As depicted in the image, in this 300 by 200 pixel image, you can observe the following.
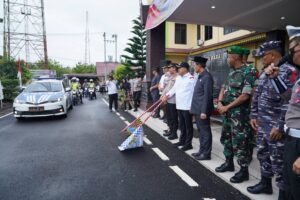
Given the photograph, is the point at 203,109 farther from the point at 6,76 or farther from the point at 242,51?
A: the point at 6,76

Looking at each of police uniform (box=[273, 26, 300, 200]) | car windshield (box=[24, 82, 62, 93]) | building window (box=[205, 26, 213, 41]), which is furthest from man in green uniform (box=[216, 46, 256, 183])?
building window (box=[205, 26, 213, 41])

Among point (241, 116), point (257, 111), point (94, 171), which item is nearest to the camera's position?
point (257, 111)

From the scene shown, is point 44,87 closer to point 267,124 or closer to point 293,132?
point 267,124

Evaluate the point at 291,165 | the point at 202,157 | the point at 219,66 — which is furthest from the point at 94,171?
the point at 219,66

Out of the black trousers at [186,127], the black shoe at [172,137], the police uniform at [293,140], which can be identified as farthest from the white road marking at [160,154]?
the police uniform at [293,140]

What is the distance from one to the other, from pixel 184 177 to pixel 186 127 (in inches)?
64.1

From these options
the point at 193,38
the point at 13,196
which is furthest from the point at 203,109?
the point at 193,38

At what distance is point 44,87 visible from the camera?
10117 mm

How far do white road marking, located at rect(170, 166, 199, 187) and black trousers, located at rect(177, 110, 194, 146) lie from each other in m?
1.15

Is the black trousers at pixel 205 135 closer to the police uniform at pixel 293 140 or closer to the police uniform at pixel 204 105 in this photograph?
the police uniform at pixel 204 105

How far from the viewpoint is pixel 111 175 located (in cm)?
397

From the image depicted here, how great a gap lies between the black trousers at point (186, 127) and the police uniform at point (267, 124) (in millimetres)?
2107

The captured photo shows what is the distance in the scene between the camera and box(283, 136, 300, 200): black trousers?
1937mm

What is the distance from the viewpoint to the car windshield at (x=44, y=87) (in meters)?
9.88
